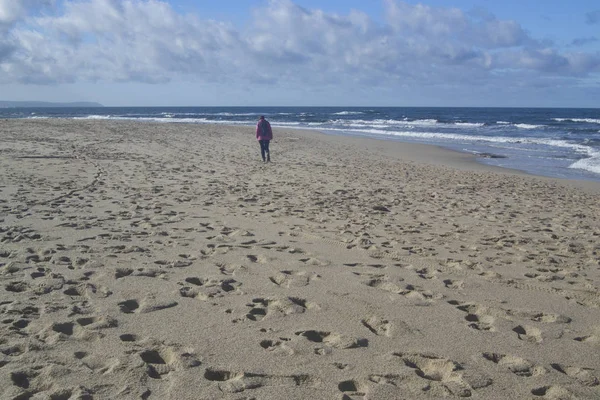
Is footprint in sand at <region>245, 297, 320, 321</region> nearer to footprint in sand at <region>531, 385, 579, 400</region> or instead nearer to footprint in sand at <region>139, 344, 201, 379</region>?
footprint in sand at <region>139, 344, 201, 379</region>

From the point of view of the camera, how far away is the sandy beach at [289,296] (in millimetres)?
2998

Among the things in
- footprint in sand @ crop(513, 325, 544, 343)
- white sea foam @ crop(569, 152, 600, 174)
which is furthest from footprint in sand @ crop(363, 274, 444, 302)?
white sea foam @ crop(569, 152, 600, 174)

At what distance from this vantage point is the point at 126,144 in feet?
62.4

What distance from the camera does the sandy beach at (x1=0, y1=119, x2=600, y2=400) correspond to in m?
3.00

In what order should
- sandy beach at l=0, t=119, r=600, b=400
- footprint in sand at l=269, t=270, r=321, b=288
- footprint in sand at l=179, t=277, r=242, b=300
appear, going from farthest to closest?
footprint in sand at l=269, t=270, r=321, b=288, footprint in sand at l=179, t=277, r=242, b=300, sandy beach at l=0, t=119, r=600, b=400

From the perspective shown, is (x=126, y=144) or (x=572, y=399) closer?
(x=572, y=399)

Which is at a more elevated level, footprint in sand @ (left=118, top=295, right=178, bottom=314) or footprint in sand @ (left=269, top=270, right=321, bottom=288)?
footprint in sand @ (left=118, top=295, right=178, bottom=314)

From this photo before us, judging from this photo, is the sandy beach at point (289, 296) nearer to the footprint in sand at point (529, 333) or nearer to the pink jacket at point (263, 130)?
the footprint in sand at point (529, 333)

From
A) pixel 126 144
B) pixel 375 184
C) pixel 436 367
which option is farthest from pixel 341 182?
pixel 126 144

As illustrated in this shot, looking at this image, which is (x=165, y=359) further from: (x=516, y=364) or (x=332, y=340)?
(x=516, y=364)

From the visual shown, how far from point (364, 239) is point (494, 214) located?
10.9 feet

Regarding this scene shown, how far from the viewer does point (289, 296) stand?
4324 millimetres

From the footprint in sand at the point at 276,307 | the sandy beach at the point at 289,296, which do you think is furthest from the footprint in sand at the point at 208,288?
the footprint in sand at the point at 276,307

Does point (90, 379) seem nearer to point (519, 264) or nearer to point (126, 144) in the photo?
point (519, 264)
